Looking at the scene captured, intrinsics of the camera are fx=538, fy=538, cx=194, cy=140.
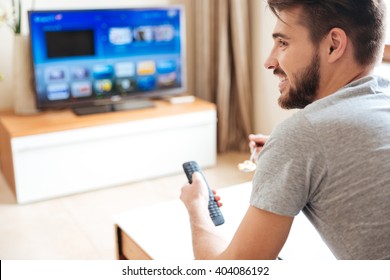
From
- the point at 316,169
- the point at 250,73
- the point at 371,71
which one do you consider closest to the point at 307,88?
the point at 371,71

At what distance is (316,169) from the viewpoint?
106 cm

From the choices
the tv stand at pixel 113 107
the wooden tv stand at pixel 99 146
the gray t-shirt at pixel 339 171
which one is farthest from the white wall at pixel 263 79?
the gray t-shirt at pixel 339 171

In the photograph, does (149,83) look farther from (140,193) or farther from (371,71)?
(371,71)

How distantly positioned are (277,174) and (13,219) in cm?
225

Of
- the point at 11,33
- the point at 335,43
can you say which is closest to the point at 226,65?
the point at 11,33

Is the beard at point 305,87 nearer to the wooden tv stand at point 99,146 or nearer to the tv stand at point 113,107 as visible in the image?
the wooden tv stand at point 99,146

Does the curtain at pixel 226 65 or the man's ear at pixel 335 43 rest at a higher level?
the man's ear at pixel 335 43

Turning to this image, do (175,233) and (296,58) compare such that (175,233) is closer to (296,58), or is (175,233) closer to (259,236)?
(259,236)

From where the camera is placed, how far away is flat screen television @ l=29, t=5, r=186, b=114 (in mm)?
3289

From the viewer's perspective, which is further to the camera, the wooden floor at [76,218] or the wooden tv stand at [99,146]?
the wooden tv stand at [99,146]

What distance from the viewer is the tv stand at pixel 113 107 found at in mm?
3484

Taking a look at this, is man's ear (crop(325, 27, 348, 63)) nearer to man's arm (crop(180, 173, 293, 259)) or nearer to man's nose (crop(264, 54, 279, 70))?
man's nose (crop(264, 54, 279, 70))

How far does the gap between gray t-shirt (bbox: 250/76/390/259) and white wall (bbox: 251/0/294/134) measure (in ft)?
8.68

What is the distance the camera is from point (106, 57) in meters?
3.47
